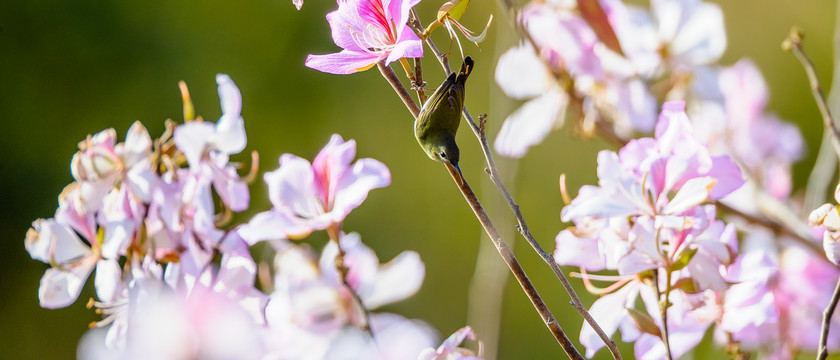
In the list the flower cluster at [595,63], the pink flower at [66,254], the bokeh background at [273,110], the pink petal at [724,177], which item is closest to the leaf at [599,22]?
the flower cluster at [595,63]

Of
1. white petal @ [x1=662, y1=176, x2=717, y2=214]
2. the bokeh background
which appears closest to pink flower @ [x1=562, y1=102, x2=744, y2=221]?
white petal @ [x1=662, y1=176, x2=717, y2=214]

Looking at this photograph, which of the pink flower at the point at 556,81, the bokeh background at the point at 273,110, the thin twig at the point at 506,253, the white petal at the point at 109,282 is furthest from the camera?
the bokeh background at the point at 273,110

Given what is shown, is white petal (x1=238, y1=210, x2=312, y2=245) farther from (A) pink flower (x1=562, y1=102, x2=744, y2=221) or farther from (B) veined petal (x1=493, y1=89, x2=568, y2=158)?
(B) veined petal (x1=493, y1=89, x2=568, y2=158)

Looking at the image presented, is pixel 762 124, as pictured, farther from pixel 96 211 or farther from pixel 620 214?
pixel 96 211

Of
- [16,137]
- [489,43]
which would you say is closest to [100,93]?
[16,137]

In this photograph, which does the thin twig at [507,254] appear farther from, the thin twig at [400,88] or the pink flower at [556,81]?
the pink flower at [556,81]
